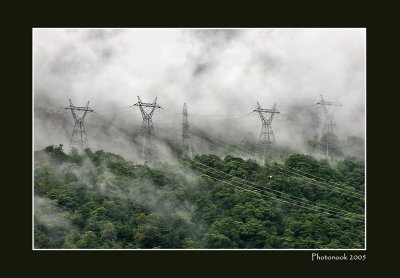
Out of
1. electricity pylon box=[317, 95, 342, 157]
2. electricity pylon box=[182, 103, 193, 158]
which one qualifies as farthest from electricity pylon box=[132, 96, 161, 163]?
electricity pylon box=[317, 95, 342, 157]

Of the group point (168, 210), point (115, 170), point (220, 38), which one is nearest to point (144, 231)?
point (168, 210)

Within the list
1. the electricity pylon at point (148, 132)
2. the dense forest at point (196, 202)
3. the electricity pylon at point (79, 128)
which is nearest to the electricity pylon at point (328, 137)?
the dense forest at point (196, 202)

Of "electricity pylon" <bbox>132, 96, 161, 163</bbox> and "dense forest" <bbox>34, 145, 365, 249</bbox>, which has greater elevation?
"electricity pylon" <bbox>132, 96, 161, 163</bbox>

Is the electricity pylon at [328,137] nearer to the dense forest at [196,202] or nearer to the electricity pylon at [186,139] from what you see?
the dense forest at [196,202]

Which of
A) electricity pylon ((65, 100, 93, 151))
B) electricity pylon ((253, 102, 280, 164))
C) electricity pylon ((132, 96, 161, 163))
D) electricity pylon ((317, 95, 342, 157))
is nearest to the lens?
electricity pylon ((65, 100, 93, 151))

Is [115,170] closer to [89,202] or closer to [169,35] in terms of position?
[89,202]

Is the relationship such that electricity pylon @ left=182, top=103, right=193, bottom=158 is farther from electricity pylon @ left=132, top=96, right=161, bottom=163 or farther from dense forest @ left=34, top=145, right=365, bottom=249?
electricity pylon @ left=132, top=96, right=161, bottom=163
